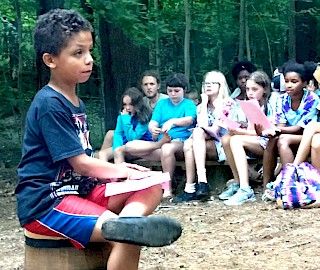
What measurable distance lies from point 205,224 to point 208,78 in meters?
2.07

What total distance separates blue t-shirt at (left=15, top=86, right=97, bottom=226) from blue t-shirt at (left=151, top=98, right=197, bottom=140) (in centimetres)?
426

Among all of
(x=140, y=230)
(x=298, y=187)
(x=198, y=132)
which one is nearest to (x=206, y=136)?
(x=198, y=132)

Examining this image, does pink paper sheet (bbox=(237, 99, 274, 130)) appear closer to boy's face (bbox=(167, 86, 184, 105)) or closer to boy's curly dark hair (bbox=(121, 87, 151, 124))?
boy's face (bbox=(167, 86, 184, 105))

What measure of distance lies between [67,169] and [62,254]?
0.38 m

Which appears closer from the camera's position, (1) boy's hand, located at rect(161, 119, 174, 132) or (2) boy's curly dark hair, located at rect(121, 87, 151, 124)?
(1) boy's hand, located at rect(161, 119, 174, 132)

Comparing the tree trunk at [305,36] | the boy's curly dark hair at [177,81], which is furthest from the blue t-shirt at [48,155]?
the tree trunk at [305,36]

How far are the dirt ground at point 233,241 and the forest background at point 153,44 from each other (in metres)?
3.20

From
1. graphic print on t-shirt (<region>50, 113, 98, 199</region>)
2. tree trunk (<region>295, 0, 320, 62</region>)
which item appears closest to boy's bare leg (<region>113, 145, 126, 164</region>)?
graphic print on t-shirt (<region>50, 113, 98, 199</region>)

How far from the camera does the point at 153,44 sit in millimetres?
9719

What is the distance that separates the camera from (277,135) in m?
6.30

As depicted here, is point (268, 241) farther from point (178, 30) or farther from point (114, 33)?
point (178, 30)

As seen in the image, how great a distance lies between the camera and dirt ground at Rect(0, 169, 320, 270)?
4.36 meters

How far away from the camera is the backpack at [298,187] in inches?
224

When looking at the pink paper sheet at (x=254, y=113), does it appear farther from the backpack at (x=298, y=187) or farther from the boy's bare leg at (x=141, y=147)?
the boy's bare leg at (x=141, y=147)
